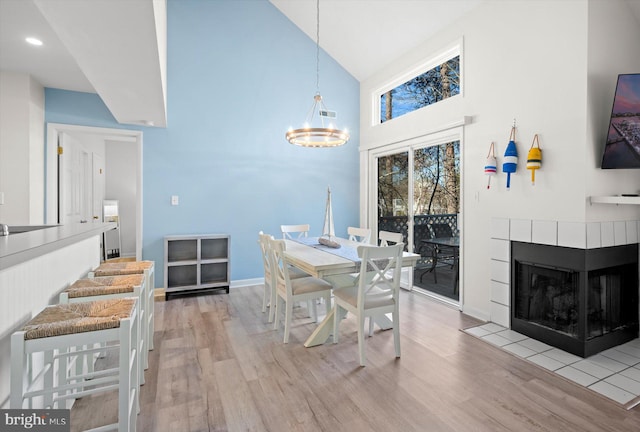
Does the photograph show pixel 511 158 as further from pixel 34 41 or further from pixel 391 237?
pixel 34 41

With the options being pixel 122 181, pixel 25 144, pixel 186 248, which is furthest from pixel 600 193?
pixel 122 181

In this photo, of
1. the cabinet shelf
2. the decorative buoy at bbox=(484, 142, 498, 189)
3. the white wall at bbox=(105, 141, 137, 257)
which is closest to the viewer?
the decorative buoy at bbox=(484, 142, 498, 189)

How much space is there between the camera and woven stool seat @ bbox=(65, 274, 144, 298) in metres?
1.85

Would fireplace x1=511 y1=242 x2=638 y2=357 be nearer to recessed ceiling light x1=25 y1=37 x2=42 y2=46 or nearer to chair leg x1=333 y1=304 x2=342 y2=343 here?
chair leg x1=333 y1=304 x2=342 y2=343

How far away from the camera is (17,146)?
3.50 m

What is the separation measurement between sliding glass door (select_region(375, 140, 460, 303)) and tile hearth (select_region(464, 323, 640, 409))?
Answer: 99 centimetres

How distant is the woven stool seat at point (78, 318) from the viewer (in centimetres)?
129

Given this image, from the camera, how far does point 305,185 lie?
16.8 feet

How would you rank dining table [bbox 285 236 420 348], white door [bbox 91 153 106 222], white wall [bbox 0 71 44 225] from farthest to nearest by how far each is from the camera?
white door [bbox 91 153 106 222] < white wall [bbox 0 71 44 225] < dining table [bbox 285 236 420 348]

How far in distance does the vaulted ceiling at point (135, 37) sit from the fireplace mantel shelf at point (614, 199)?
1666mm

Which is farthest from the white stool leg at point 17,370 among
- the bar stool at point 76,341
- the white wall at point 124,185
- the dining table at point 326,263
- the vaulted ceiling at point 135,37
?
the white wall at point 124,185

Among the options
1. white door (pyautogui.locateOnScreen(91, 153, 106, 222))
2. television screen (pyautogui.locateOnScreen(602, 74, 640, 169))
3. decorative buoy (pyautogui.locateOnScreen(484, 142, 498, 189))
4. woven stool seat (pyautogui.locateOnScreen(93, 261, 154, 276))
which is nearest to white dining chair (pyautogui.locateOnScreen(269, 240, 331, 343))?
woven stool seat (pyautogui.locateOnScreen(93, 261, 154, 276))

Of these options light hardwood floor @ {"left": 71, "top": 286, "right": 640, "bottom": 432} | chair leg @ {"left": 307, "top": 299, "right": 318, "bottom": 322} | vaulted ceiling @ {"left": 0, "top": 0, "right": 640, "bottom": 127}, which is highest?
vaulted ceiling @ {"left": 0, "top": 0, "right": 640, "bottom": 127}

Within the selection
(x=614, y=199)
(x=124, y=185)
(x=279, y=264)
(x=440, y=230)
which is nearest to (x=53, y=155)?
(x=124, y=185)
